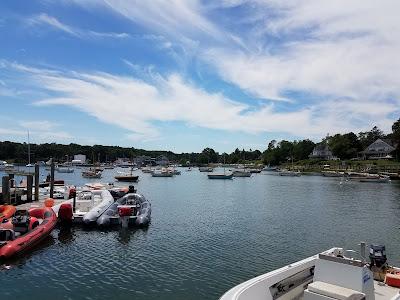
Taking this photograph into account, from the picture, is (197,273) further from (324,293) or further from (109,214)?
(109,214)

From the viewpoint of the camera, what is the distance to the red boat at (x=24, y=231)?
72.5 feet

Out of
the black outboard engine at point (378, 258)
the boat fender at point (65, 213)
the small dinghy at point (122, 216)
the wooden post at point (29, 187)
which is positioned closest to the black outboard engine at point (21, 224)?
the boat fender at point (65, 213)

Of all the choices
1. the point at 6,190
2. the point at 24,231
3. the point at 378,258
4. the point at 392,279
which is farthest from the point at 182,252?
the point at 6,190

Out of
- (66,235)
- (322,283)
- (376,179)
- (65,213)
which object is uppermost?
(376,179)

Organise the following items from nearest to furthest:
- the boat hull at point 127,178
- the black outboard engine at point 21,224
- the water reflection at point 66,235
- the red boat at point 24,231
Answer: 1. the red boat at point 24,231
2. the black outboard engine at point 21,224
3. the water reflection at point 66,235
4. the boat hull at point 127,178

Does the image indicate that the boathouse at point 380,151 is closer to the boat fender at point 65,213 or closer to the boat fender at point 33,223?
the boat fender at point 65,213

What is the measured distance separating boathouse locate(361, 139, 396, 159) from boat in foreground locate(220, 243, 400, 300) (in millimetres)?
166492

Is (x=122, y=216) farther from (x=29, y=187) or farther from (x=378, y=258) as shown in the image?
(x=378, y=258)

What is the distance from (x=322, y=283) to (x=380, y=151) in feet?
580

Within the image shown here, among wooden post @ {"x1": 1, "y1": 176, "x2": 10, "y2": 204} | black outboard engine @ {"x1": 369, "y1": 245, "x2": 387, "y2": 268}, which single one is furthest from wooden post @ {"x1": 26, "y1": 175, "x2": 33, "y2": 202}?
black outboard engine @ {"x1": 369, "y1": 245, "x2": 387, "y2": 268}

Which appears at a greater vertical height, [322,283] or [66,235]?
[322,283]

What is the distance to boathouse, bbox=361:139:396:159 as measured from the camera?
165625mm

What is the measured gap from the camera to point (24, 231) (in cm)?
2570

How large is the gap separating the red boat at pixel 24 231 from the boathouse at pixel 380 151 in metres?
160
